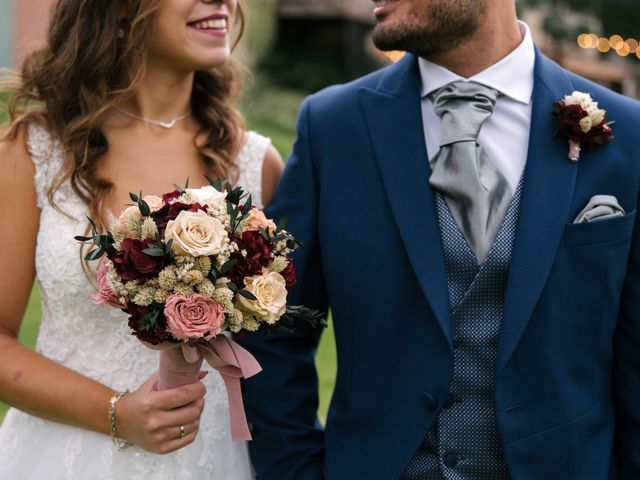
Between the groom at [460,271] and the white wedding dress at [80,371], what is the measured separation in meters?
0.20

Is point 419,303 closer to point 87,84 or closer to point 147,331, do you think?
point 147,331

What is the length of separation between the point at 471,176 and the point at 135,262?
3.52 ft

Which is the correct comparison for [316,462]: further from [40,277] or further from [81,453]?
[40,277]

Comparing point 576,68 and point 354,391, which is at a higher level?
point 354,391

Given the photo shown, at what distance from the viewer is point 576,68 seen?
32.7 metres

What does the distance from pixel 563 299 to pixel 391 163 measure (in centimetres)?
70

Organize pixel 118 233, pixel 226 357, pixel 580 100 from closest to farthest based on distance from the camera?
pixel 118 233, pixel 226 357, pixel 580 100

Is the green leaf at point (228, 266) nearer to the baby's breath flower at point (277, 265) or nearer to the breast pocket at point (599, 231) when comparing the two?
the baby's breath flower at point (277, 265)

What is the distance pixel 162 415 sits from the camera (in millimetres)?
2797

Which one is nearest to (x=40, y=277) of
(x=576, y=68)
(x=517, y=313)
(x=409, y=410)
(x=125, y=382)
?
(x=125, y=382)

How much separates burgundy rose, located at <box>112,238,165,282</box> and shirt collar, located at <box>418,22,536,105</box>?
1.19m

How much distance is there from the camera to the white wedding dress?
312cm

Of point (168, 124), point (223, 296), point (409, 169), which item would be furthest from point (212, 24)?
point (223, 296)

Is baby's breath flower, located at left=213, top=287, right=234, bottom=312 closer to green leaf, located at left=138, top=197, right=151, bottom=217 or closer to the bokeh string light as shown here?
green leaf, located at left=138, top=197, right=151, bottom=217
